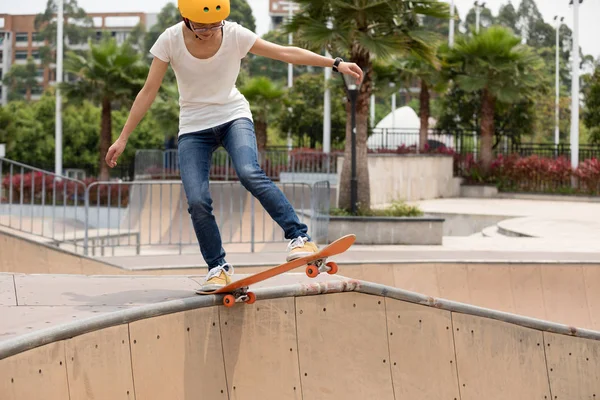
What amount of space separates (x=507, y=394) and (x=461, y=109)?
3366 cm

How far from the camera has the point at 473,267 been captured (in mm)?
11562

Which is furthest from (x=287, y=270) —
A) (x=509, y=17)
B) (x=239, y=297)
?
(x=509, y=17)

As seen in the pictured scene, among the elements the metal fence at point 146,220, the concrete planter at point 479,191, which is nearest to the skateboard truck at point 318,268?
the metal fence at point 146,220

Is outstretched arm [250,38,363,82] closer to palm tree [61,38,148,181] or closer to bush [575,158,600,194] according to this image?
palm tree [61,38,148,181]

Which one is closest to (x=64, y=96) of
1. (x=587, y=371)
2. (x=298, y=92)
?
(x=298, y=92)

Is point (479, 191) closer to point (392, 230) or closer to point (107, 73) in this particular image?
point (107, 73)

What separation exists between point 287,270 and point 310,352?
0.78 meters

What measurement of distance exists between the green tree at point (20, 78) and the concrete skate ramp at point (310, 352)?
82794 mm

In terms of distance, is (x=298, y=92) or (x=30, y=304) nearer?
(x=30, y=304)

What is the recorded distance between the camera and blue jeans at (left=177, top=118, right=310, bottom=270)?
17.9ft

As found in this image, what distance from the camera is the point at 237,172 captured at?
541 centimetres

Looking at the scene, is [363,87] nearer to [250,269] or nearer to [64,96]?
[250,269]

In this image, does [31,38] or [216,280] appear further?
[31,38]

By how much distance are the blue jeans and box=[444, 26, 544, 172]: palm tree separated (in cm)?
2452
